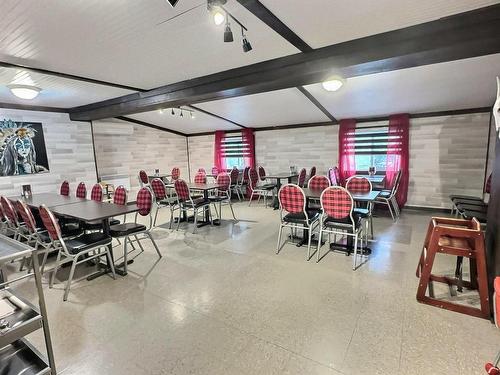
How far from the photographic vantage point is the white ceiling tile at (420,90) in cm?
297

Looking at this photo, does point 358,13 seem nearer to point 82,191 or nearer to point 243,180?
point 82,191

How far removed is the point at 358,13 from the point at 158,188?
3899mm

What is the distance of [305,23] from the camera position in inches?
82.7

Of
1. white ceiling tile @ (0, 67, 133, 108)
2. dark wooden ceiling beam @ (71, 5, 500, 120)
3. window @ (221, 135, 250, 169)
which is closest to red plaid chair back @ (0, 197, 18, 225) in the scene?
white ceiling tile @ (0, 67, 133, 108)

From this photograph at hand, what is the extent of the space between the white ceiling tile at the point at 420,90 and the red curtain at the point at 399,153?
0.78 ft

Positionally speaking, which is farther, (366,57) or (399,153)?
(399,153)

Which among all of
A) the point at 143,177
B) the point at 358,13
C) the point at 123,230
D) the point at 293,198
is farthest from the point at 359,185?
the point at 143,177

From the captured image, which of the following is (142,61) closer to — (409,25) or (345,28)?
(345,28)

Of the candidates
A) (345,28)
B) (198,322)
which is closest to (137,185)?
(198,322)

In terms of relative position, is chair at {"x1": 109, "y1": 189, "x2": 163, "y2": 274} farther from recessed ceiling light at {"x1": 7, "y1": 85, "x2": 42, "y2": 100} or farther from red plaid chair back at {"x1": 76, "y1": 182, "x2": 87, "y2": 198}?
recessed ceiling light at {"x1": 7, "y1": 85, "x2": 42, "y2": 100}

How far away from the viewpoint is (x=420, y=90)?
3686mm

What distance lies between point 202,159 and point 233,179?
1961 mm

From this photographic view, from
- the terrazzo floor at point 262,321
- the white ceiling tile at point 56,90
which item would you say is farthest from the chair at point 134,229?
the white ceiling tile at point 56,90

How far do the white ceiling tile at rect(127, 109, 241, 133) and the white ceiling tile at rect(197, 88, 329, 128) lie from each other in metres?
0.53
